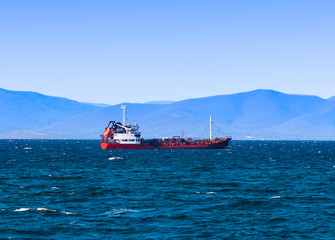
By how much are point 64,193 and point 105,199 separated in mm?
5707

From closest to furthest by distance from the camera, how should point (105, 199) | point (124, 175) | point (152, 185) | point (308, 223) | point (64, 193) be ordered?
point (308, 223), point (105, 199), point (64, 193), point (152, 185), point (124, 175)

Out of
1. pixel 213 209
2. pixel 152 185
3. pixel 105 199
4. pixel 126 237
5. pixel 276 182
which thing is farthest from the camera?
pixel 276 182

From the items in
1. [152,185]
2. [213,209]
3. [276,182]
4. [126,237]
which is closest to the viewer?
[126,237]

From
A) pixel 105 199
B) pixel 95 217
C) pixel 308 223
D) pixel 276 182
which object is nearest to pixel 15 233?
pixel 95 217

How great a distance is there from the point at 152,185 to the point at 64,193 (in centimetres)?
1152

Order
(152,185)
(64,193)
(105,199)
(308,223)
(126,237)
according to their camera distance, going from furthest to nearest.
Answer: (152,185)
(64,193)
(105,199)
(308,223)
(126,237)

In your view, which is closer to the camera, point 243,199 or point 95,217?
point 95,217

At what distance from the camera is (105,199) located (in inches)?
1855

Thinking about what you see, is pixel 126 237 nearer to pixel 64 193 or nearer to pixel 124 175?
pixel 64 193

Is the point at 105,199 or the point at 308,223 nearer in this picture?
the point at 308,223

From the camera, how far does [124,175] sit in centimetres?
7200

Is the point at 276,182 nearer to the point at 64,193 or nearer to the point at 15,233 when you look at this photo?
the point at 64,193

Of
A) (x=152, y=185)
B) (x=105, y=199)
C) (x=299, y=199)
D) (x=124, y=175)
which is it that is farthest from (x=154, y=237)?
(x=124, y=175)

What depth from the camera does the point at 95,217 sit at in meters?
38.2
